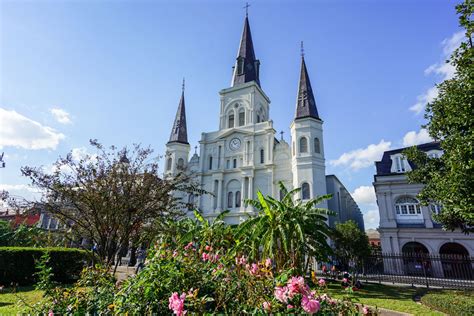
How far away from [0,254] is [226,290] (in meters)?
16.0

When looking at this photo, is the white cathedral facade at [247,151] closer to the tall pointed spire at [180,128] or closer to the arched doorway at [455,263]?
the tall pointed spire at [180,128]

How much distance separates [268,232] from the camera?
1197 centimetres

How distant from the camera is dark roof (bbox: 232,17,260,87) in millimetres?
44600

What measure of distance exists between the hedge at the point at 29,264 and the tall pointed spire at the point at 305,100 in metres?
27.7

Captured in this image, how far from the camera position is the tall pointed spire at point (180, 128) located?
137 ft

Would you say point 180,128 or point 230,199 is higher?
point 180,128

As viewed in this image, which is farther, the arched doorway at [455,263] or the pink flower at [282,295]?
the arched doorway at [455,263]

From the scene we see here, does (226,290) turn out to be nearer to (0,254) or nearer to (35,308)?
(35,308)

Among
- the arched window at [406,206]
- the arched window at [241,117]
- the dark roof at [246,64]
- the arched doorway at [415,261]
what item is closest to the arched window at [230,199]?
the arched window at [241,117]

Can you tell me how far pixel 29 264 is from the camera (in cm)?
1435

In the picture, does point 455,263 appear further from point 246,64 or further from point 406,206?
point 246,64

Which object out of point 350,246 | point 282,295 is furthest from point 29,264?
point 350,246

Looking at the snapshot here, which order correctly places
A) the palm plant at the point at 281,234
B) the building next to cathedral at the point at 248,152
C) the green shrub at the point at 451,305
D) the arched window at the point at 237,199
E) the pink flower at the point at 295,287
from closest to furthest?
the pink flower at the point at 295,287 → the green shrub at the point at 451,305 → the palm plant at the point at 281,234 → the building next to cathedral at the point at 248,152 → the arched window at the point at 237,199

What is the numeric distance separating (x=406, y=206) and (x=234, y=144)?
23063mm
